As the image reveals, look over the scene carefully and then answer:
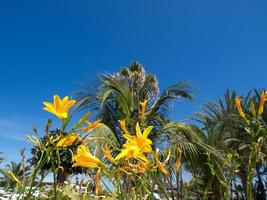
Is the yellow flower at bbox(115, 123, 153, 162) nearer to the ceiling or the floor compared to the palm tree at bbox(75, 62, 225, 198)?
nearer to the floor

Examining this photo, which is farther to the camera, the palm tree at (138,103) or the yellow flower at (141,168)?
the palm tree at (138,103)

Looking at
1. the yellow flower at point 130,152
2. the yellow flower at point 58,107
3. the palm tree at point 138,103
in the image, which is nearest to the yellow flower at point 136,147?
the yellow flower at point 130,152

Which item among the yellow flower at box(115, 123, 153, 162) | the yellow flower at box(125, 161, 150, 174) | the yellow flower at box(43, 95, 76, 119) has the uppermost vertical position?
the yellow flower at box(43, 95, 76, 119)

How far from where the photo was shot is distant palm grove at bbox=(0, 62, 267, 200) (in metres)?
0.62

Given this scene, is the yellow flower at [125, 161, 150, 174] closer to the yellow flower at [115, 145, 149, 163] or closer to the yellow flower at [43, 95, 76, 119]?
the yellow flower at [115, 145, 149, 163]

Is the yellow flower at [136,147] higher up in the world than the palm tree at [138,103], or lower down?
lower down

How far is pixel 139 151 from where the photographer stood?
62 centimetres

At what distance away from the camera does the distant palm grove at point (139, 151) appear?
24.5 inches

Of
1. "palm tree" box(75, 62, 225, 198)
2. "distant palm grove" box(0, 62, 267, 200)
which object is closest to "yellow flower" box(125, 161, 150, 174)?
"distant palm grove" box(0, 62, 267, 200)

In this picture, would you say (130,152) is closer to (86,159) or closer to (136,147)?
(136,147)

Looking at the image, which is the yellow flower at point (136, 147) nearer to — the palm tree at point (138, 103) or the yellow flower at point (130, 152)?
the yellow flower at point (130, 152)

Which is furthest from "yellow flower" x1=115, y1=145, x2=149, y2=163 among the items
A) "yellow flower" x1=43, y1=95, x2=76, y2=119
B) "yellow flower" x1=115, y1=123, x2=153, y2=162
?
"yellow flower" x1=43, y1=95, x2=76, y2=119

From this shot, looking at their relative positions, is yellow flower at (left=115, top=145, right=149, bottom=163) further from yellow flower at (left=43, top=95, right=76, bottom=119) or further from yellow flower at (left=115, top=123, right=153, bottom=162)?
yellow flower at (left=43, top=95, right=76, bottom=119)

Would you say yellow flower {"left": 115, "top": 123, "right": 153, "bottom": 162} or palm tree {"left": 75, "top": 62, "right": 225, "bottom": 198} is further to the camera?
palm tree {"left": 75, "top": 62, "right": 225, "bottom": 198}
